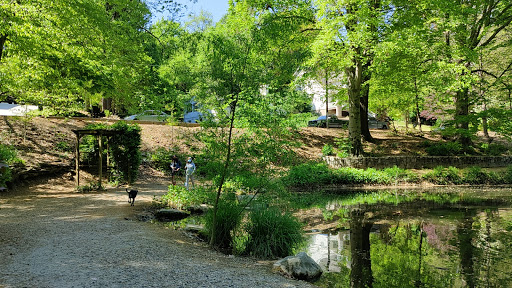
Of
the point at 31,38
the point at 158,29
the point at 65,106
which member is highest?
the point at 158,29

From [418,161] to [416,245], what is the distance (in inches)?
529

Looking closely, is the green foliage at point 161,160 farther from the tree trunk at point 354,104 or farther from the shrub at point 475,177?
the shrub at point 475,177

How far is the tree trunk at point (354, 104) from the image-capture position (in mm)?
18844

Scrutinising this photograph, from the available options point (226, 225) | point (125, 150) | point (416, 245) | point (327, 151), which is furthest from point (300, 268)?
point (327, 151)

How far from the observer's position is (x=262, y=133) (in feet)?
24.3

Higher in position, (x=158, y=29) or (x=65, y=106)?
(x=158, y=29)

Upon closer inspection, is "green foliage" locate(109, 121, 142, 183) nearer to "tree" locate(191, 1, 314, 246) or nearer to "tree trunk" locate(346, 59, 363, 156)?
"tree" locate(191, 1, 314, 246)

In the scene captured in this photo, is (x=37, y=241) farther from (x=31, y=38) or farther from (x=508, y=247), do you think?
(x=508, y=247)

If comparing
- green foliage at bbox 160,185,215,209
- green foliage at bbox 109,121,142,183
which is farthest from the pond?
green foliage at bbox 109,121,142,183

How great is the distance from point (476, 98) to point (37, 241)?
63.8 feet

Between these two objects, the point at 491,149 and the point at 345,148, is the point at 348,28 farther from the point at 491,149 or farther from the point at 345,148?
the point at 491,149

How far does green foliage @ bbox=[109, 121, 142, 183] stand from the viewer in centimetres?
1564

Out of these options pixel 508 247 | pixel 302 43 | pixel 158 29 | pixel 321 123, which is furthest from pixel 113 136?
pixel 321 123

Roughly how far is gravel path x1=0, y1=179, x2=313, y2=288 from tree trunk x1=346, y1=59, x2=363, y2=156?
12657 mm
